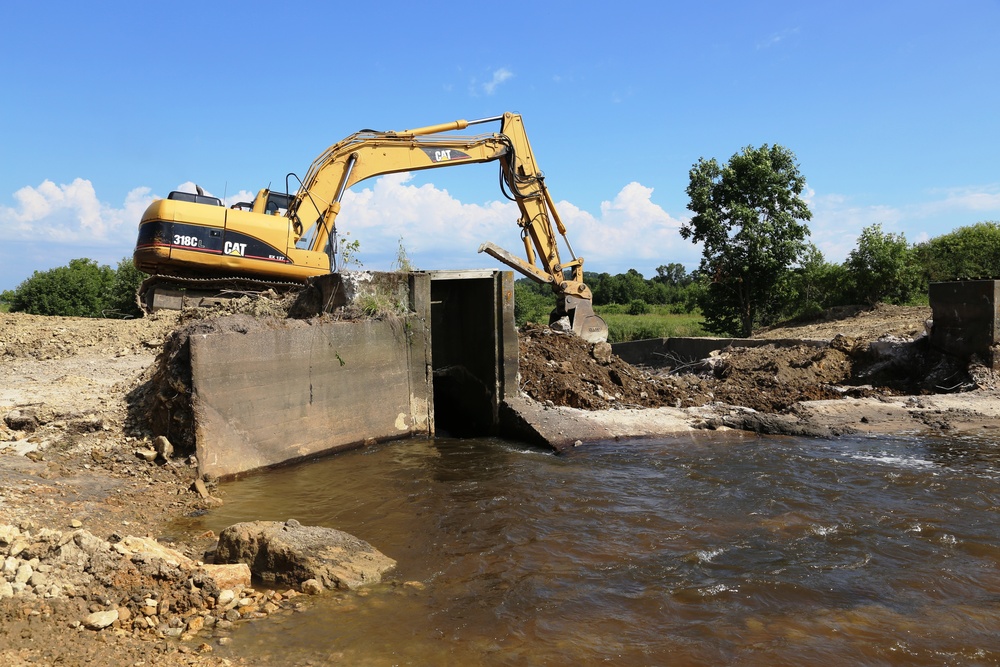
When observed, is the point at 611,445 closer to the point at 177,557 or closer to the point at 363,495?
the point at 363,495

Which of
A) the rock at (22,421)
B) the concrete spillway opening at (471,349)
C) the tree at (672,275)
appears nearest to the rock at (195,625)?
the rock at (22,421)

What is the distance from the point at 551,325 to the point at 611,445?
5.56 meters

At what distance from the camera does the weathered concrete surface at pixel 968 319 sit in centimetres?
1186

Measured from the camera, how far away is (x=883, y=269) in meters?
20.7

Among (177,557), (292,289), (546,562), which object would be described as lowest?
(546,562)

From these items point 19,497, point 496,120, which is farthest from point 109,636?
point 496,120

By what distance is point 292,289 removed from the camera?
1173 cm

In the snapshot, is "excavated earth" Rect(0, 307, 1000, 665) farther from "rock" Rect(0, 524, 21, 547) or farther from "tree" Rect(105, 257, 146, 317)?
"tree" Rect(105, 257, 146, 317)

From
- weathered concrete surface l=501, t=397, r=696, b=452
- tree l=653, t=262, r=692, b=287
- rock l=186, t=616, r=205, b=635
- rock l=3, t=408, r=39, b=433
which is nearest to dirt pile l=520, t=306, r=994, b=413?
weathered concrete surface l=501, t=397, r=696, b=452

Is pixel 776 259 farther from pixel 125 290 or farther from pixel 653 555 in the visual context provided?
pixel 125 290

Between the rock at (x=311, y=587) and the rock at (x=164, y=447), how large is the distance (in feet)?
11.4

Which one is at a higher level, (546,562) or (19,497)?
(19,497)

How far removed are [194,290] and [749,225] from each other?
1602 cm

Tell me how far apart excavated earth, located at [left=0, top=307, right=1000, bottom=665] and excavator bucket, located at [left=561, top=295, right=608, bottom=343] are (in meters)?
1.78
